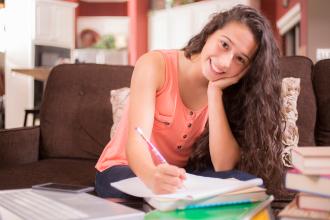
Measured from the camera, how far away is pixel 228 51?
115cm

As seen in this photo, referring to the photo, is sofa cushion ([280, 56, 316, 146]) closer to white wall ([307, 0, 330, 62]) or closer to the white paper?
the white paper

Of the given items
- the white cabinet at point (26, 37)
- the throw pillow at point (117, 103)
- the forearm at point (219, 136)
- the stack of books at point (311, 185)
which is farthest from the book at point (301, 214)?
the white cabinet at point (26, 37)

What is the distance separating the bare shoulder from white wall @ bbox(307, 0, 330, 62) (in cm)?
312

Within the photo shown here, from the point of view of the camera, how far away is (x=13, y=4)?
3285 millimetres

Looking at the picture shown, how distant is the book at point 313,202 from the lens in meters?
0.60

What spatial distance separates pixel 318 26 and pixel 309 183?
12.8 feet

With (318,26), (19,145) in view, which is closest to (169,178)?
(19,145)

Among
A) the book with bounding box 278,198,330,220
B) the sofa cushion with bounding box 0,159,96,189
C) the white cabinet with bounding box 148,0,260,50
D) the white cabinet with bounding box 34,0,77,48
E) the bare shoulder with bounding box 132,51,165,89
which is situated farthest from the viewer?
the white cabinet with bounding box 148,0,260,50

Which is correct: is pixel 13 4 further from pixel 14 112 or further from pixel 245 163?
pixel 245 163

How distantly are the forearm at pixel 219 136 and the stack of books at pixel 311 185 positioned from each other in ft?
2.14

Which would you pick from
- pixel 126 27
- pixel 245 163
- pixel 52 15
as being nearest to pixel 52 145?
pixel 245 163

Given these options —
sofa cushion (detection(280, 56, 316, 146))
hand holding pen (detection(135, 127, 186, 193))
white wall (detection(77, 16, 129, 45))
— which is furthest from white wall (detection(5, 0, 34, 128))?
white wall (detection(77, 16, 129, 45))

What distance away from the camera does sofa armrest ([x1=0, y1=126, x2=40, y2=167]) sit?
1812 millimetres

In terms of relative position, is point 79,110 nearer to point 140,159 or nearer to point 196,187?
point 140,159
